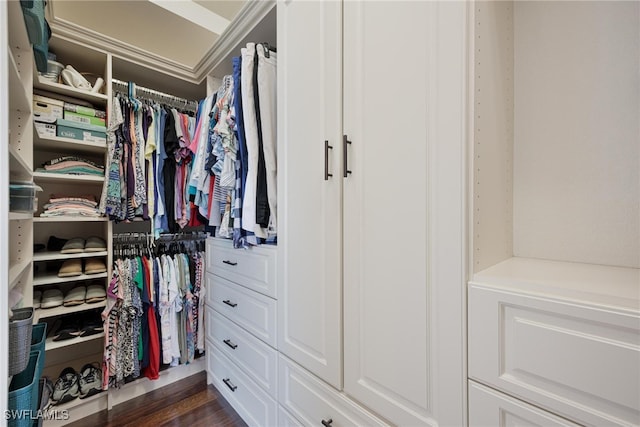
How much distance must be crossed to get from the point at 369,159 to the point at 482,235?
1.23 feet

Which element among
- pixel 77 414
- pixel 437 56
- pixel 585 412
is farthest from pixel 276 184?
pixel 77 414

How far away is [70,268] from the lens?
5.16ft

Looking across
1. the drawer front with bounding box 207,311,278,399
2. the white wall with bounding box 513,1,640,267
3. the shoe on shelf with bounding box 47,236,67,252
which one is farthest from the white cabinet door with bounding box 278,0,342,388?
the shoe on shelf with bounding box 47,236,67,252

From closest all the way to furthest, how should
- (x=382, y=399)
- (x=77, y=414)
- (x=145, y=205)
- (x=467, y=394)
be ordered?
(x=467, y=394)
(x=382, y=399)
(x=77, y=414)
(x=145, y=205)

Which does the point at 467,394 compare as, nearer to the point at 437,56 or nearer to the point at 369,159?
the point at 369,159

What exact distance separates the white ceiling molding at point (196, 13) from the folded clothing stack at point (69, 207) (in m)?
1.42

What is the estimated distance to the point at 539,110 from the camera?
0.85 metres

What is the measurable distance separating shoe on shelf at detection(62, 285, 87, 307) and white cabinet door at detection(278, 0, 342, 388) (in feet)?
4.24

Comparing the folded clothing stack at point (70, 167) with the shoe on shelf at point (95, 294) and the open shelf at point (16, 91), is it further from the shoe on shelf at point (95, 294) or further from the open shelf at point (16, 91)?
the shoe on shelf at point (95, 294)

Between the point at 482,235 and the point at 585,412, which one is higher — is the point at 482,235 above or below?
above

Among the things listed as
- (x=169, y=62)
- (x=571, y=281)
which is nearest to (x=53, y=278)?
(x=169, y=62)

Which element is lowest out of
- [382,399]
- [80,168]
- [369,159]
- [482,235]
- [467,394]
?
[382,399]

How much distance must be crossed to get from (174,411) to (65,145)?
1.71 metres

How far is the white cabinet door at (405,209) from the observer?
672 mm
